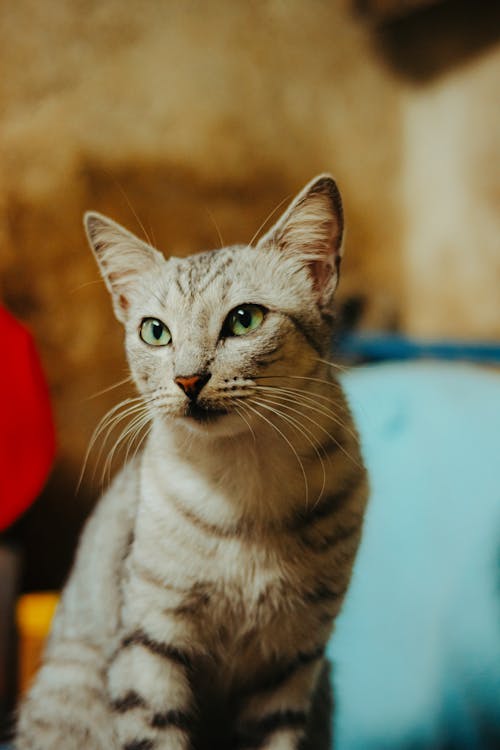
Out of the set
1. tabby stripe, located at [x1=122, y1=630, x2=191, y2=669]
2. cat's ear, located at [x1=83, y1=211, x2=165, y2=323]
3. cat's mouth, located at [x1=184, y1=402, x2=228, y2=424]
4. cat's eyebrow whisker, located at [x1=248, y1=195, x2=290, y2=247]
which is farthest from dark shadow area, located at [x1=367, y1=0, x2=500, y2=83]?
tabby stripe, located at [x1=122, y1=630, x2=191, y2=669]

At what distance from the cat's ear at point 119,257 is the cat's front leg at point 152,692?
369mm

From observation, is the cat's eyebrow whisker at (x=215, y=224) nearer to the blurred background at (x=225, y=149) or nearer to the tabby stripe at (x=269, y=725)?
the blurred background at (x=225, y=149)

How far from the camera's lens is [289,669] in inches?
28.9

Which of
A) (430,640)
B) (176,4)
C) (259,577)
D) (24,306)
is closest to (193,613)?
(259,577)

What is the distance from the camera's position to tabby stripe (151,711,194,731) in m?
0.68

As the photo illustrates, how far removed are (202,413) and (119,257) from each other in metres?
0.22

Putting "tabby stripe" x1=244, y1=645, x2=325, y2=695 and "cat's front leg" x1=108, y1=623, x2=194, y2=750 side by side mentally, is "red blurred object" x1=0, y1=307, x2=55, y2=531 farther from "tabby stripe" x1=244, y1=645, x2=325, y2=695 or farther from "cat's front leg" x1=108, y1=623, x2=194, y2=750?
"tabby stripe" x1=244, y1=645, x2=325, y2=695

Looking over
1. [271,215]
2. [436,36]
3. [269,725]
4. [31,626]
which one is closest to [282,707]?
[269,725]

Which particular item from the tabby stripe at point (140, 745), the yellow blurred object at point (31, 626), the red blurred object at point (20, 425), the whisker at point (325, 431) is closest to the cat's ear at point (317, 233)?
the whisker at point (325, 431)

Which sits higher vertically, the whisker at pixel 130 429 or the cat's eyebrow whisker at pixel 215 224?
the cat's eyebrow whisker at pixel 215 224

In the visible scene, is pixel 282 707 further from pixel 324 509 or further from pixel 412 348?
pixel 412 348

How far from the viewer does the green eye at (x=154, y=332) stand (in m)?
0.68

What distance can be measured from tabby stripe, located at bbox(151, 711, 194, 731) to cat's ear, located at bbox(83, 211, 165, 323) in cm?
44

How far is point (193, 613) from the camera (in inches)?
27.3
